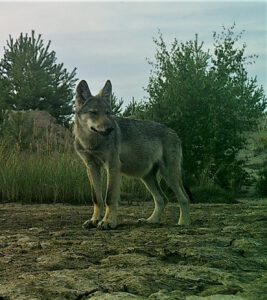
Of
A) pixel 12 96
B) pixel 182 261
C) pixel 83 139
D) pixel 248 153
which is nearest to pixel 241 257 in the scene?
pixel 182 261

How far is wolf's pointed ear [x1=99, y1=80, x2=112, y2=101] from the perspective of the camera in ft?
25.4

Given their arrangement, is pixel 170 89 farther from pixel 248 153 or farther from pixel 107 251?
pixel 107 251

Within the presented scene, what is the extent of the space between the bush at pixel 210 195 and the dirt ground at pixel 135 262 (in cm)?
555

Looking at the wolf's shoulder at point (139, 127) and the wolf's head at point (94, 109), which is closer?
the wolf's head at point (94, 109)

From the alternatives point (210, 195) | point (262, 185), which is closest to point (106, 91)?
point (210, 195)

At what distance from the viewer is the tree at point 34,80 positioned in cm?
2950

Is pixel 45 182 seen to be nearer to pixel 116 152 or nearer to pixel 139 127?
pixel 139 127

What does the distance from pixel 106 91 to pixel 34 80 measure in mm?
22712

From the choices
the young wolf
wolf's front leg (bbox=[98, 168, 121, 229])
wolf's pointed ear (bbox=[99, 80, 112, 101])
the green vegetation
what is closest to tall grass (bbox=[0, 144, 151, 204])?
the green vegetation

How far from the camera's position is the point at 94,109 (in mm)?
7320

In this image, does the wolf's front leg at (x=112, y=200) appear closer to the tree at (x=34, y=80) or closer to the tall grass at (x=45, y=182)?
the tall grass at (x=45, y=182)

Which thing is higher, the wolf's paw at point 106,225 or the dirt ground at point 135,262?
the wolf's paw at point 106,225

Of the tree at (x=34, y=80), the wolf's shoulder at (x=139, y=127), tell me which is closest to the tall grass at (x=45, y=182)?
the wolf's shoulder at (x=139, y=127)

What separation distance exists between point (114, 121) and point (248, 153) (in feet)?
39.0
